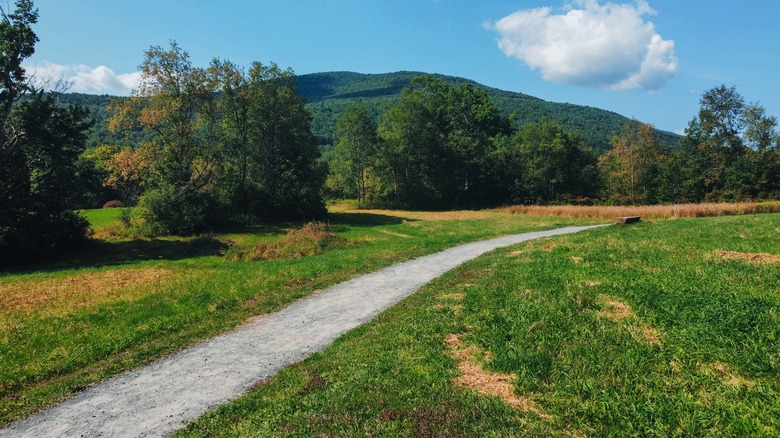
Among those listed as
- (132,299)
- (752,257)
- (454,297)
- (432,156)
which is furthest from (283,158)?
(752,257)

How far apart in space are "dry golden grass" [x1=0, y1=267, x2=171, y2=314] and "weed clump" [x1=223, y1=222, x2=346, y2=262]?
5469 millimetres

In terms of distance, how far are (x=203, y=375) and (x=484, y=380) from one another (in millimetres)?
6041

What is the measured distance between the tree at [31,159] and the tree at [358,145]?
47.4 meters

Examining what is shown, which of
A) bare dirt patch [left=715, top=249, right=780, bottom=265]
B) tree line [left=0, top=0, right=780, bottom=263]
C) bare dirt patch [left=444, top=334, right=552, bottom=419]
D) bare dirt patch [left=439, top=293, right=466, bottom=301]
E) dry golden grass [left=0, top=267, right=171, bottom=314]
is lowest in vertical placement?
dry golden grass [left=0, top=267, right=171, bottom=314]

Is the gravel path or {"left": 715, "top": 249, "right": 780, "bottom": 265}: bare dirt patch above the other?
{"left": 715, "top": 249, "right": 780, "bottom": 265}: bare dirt patch

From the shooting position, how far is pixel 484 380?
6.74m

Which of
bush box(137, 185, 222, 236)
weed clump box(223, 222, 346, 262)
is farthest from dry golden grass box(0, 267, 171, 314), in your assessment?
bush box(137, 185, 222, 236)

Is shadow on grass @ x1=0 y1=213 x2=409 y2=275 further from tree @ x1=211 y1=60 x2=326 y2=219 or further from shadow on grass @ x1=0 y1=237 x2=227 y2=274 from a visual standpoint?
tree @ x1=211 y1=60 x2=326 y2=219

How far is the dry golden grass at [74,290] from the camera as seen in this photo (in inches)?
594

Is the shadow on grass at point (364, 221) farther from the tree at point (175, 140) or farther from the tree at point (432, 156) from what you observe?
the tree at point (432, 156)

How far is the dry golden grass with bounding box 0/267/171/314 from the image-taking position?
594 inches

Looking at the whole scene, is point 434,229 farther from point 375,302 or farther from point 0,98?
point 0,98

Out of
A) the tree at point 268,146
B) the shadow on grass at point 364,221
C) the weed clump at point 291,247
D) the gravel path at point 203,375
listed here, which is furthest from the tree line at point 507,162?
the gravel path at point 203,375

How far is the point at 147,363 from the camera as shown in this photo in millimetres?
9750
